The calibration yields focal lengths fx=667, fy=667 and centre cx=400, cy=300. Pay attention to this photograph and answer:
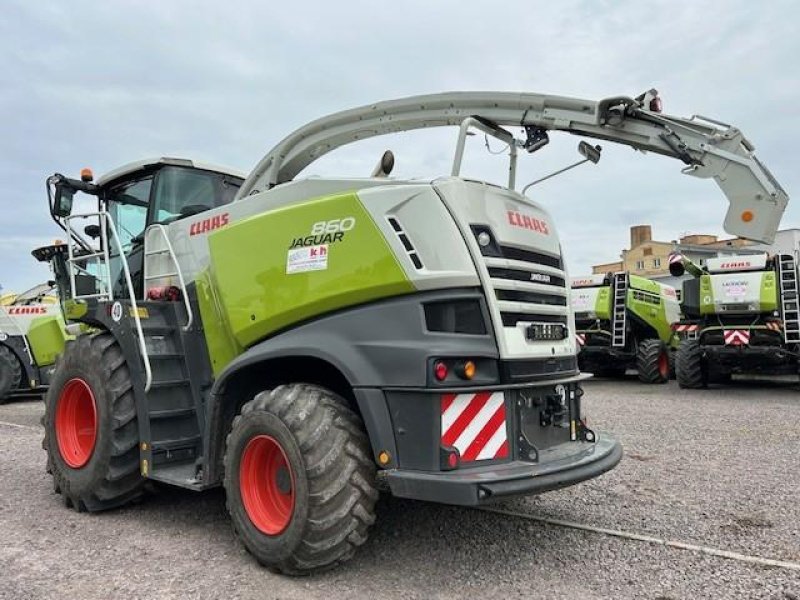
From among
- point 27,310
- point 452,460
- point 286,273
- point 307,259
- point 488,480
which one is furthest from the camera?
point 27,310

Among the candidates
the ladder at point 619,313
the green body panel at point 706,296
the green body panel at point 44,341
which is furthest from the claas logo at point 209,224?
the ladder at point 619,313

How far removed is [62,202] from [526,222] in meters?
3.99

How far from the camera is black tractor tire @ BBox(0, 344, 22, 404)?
1262 cm

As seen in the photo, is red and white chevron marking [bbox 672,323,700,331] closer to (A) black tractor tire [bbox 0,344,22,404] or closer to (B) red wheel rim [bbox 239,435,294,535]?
(B) red wheel rim [bbox 239,435,294,535]

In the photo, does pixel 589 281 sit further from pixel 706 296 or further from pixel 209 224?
pixel 209 224

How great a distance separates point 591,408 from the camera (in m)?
10.9

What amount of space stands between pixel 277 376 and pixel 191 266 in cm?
117

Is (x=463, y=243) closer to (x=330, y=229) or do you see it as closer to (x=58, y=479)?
(x=330, y=229)

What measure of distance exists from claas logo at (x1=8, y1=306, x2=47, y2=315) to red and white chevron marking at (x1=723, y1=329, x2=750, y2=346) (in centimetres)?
1336

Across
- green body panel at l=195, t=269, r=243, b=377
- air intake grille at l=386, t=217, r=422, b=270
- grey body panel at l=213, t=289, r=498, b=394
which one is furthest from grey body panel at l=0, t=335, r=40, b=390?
air intake grille at l=386, t=217, r=422, b=270

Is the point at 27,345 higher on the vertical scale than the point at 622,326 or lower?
higher

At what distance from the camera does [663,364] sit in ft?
50.8

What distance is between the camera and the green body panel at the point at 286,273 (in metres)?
3.71

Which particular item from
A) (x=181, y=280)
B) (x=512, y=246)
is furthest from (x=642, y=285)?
(x=181, y=280)
